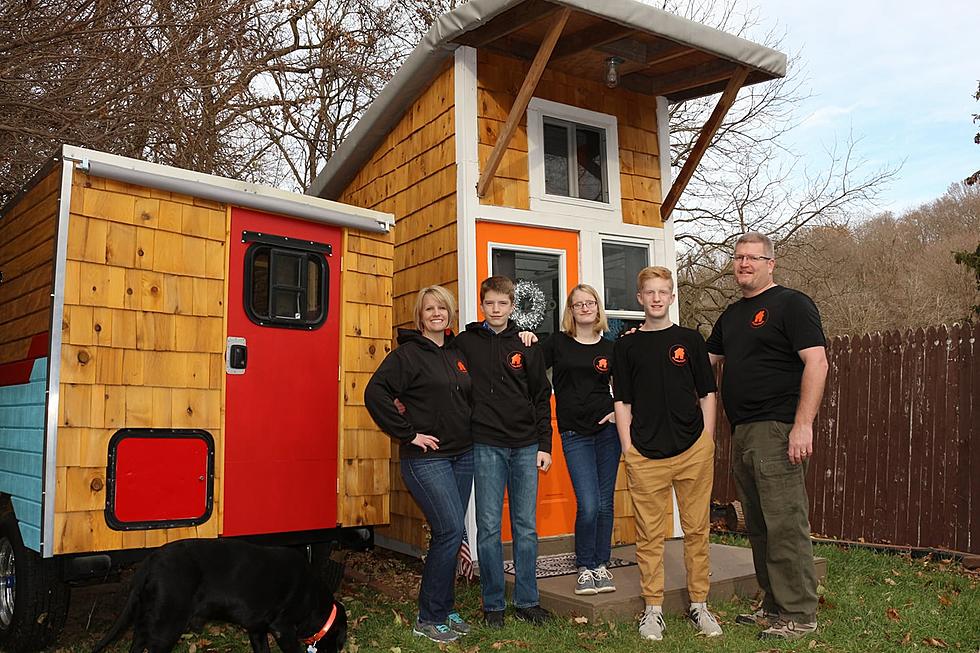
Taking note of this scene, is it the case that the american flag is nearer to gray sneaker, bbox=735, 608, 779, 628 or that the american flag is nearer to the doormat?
the doormat

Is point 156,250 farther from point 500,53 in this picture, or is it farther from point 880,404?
point 880,404

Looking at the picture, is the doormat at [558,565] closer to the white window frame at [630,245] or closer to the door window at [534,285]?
the door window at [534,285]

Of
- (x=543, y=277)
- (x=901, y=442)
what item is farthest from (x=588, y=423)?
(x=901, y=442)

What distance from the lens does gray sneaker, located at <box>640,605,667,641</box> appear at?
3.97 meters

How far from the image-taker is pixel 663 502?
4117mm

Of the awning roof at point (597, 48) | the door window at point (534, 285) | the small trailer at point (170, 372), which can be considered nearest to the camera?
the small trailer at point (170, 372)

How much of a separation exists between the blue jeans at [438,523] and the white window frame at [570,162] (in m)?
2.60

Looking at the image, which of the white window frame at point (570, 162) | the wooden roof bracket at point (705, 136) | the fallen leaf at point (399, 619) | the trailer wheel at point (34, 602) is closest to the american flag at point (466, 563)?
the fallen leaf at point (399, 619)

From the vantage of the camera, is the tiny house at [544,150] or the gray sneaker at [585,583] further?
the tiny house at [544,150]

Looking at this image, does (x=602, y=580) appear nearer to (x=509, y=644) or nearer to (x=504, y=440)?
(x=509, y=644)

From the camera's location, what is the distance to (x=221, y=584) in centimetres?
351

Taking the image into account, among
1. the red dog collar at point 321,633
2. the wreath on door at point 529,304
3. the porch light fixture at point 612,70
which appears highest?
the porch light fixture at point 612,70

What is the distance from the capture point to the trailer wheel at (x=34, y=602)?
4.06m

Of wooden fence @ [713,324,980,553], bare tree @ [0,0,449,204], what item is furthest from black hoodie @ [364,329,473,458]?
wooden fence @ [713,324,980,553]
